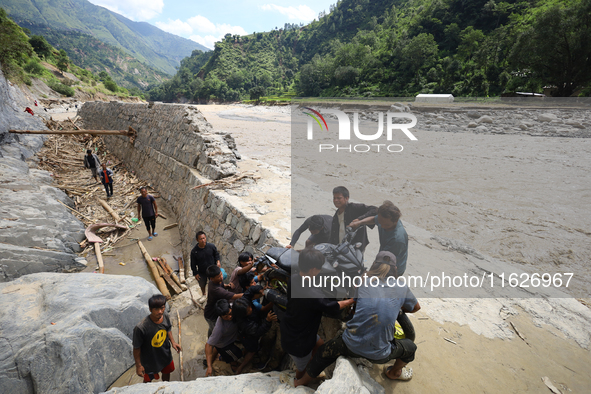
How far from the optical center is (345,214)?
10.9 ft

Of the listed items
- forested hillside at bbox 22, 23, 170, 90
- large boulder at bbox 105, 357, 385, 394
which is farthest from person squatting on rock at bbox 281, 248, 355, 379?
forested hillside at bbox 22, 23, 170, 90

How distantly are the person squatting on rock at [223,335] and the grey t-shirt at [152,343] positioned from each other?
1.67 ft

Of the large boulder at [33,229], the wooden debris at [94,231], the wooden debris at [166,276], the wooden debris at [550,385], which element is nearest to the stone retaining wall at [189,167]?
the wooden debris at [166,276]

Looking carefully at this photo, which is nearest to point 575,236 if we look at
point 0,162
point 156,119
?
point 156,119

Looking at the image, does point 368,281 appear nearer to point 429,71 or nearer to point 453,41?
point 429,71

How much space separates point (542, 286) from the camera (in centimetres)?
388

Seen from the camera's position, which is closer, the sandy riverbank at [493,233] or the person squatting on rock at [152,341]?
the sandy riverbank at [493,233]

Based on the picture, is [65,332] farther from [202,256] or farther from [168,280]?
[168,280]

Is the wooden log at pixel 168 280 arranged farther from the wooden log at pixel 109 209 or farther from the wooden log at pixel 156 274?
the wooden log at pixel 109 209

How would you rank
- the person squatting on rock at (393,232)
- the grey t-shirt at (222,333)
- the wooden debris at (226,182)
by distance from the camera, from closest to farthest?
the person squatting on rock at (393,232), the grey t-shirt at (222,333), the wooden debris at (226,182)

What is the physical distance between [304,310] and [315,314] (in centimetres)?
14

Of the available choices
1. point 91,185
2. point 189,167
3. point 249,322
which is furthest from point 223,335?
point 91,185

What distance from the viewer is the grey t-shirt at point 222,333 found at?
317 centimetres

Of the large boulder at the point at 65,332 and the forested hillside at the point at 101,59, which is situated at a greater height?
the forested hillside at the point at 101,59
